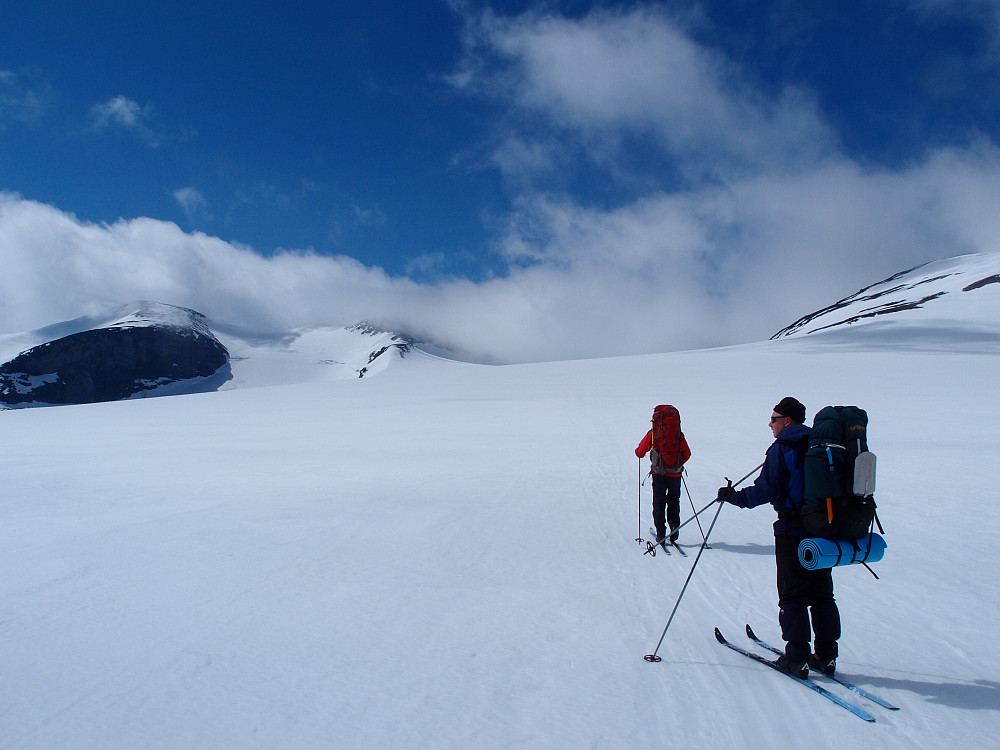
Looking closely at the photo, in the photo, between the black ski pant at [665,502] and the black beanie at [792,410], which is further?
the black ski pant at [665,502]

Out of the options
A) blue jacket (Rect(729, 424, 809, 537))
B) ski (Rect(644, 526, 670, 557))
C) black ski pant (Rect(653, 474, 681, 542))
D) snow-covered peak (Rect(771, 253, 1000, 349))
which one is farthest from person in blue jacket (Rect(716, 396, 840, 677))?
snow-covered peak (Rect(771, 253, 1000, 349))

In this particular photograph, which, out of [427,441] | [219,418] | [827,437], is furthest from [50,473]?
[827,437]

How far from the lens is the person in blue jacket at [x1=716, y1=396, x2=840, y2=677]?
11.7ft

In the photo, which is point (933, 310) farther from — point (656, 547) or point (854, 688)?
point (854, 688)

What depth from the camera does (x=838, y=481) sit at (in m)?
3.34

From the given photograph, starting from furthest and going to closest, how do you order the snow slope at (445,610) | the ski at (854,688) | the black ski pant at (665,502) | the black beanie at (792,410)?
1. the black ski pant at (665,502)
2. the black beanie at (792,410)
3. the ski at (854,688)
4. the snow slope at (445,610)

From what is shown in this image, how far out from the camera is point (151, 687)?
10.9ft

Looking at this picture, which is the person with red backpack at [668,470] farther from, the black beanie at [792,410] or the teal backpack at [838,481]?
the teal backpack at [838,481]

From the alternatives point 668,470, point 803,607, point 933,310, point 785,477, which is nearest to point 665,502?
point 668,470

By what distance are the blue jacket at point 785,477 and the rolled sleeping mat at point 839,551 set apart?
218 millimetres

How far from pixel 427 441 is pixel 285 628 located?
11209mm

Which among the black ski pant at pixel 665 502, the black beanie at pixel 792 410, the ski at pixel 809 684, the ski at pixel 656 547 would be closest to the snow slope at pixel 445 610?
the ski at pixel 809 684

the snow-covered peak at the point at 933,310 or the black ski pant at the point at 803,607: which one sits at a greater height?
the snow-covered peak at the point at 933,310

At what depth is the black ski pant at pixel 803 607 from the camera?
357 centimetres
